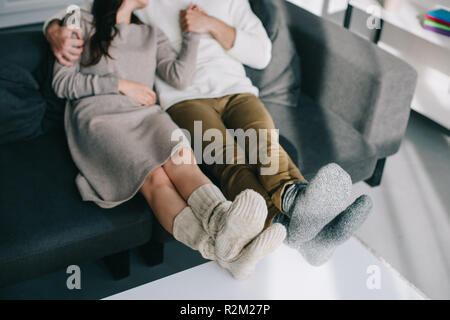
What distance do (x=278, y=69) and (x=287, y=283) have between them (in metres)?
0.99

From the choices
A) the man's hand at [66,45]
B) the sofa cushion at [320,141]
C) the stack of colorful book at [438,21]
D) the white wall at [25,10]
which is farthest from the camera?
the white wall at [25,10]

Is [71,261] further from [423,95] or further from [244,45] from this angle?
[423,95]

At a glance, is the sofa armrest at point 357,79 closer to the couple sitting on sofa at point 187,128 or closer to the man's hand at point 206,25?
the couple sitting on sofa at point 187,128

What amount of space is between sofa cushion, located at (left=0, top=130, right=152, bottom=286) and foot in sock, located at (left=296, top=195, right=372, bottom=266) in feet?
1.69

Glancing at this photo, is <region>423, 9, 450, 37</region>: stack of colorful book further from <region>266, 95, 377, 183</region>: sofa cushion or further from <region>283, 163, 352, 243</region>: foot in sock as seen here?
<region>283, 163, 352, 243</region>: foot in sock

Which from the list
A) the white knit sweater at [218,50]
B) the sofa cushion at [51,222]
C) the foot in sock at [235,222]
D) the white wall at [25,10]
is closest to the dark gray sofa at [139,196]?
the sofa cushion at [51,222]

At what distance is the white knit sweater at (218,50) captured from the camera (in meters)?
1.74

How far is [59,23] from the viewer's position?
65.0 inches

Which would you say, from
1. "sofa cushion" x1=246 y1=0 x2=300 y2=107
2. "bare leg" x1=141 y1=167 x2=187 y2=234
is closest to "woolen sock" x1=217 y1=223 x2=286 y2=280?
"bare leg" x1=141 y1=167 x2=187 y2=234

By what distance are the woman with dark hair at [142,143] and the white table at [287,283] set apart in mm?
52

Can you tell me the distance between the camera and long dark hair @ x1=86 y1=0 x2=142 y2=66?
63.0 inches

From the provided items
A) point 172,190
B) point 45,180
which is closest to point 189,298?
point 172,190

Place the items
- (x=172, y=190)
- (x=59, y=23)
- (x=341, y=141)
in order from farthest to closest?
(x=341, y=141), (x=59, y=23), (x=172, y=190)

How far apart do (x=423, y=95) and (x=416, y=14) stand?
41 cm
